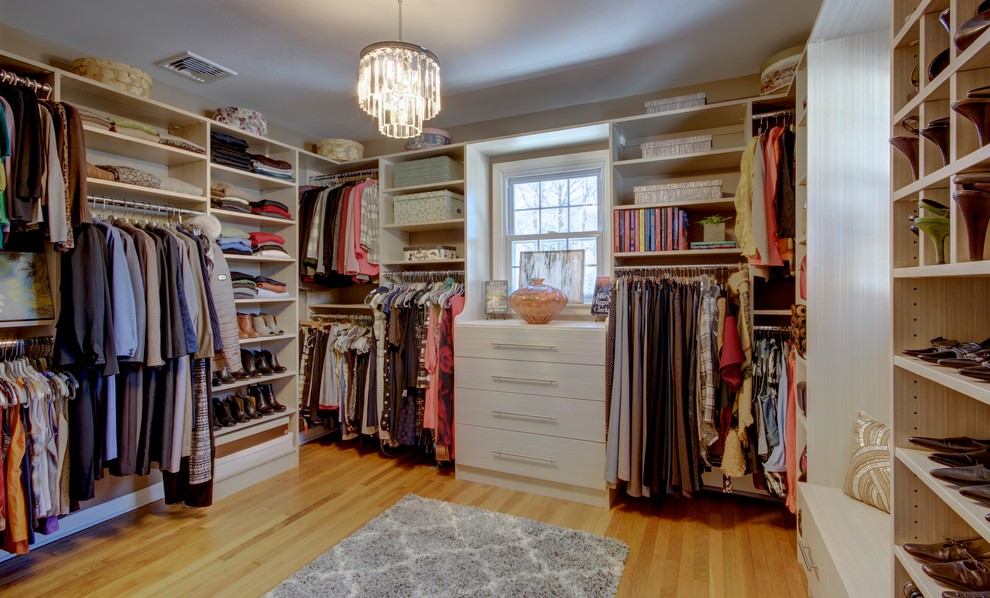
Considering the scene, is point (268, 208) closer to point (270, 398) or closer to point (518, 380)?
point (270, 398)

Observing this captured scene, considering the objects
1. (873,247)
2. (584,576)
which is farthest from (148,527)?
(873,247)

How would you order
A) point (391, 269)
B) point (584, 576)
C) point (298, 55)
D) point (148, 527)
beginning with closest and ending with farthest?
point (584, 576)
point (148, 527)
point (298, 55)
point (391, 269)

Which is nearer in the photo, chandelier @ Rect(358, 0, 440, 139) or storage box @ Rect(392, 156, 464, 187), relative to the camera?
chandelier @ Rect(358, 0, 440, 139)

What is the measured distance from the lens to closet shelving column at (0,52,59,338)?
6.62 ft

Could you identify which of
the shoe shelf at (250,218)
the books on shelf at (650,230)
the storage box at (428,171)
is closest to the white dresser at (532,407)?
the books on shelf at (650,230)

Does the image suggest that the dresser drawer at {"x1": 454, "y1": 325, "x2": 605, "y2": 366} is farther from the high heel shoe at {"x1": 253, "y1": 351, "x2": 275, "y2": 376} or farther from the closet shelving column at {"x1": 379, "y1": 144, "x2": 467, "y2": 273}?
the high heel shoe at {"x1": 253, "y1": 351, "x2": 275, "y2": 376}

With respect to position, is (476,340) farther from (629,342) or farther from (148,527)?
(148,527)

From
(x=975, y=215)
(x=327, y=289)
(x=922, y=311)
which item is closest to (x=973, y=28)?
(x=975, y=215)

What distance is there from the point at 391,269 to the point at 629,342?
1880 mm

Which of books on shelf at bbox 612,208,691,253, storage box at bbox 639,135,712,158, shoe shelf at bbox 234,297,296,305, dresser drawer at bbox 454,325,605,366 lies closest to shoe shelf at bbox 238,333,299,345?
shoe shelf at bbox 234,297,296,305

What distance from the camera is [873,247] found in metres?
1.74

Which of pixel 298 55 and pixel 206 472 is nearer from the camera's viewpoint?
pixel 206 472

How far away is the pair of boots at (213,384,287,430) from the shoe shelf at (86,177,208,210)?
120 cm

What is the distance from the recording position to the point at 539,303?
284cm
